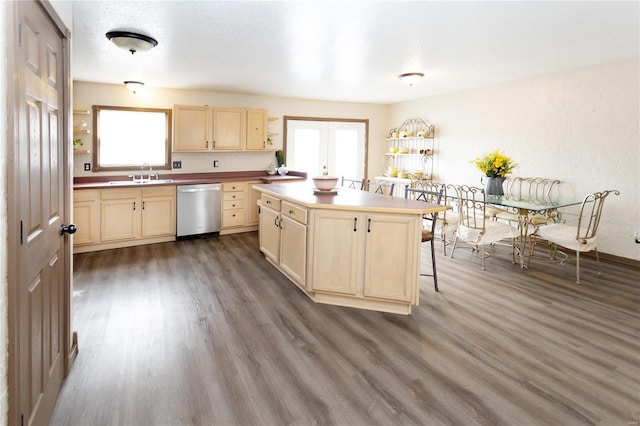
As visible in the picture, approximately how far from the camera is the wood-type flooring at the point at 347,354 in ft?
6.81

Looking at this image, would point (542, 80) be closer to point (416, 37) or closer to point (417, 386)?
point (416, 37)

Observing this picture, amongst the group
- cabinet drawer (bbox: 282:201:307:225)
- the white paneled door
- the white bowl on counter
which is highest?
the white paneled door

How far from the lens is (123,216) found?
5.39 meters

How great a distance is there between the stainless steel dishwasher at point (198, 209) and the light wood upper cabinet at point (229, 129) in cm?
75

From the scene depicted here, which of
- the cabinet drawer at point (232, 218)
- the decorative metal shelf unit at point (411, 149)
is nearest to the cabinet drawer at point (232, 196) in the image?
the cabinet drawer at point (232, 218)

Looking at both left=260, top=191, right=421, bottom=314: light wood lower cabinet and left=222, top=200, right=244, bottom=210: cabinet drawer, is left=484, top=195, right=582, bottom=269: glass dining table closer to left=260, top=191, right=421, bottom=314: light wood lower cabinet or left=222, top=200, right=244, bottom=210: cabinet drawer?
left=260, top=191, right=421, bottom=314: light wood lower cabinet

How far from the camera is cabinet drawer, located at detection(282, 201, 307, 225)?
3.63 metres

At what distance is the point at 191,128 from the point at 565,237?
5.08 m

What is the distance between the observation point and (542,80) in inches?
212

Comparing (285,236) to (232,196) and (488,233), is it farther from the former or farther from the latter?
(232,196)

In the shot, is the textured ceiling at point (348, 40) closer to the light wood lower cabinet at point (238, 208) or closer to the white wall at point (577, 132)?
the white wall at point (577, 132)

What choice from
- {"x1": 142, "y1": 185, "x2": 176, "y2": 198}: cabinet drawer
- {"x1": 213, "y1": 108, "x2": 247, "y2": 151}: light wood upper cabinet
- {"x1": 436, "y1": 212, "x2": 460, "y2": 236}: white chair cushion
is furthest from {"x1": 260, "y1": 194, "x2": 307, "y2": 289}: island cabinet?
{"x1": 213, "y1": 108, "x2": 247, "y2": 151}: light wood upper cabinet

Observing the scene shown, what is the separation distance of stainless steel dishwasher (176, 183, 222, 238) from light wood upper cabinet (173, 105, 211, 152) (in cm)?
67

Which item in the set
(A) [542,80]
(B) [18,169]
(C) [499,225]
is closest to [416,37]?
(C) [499,225]
